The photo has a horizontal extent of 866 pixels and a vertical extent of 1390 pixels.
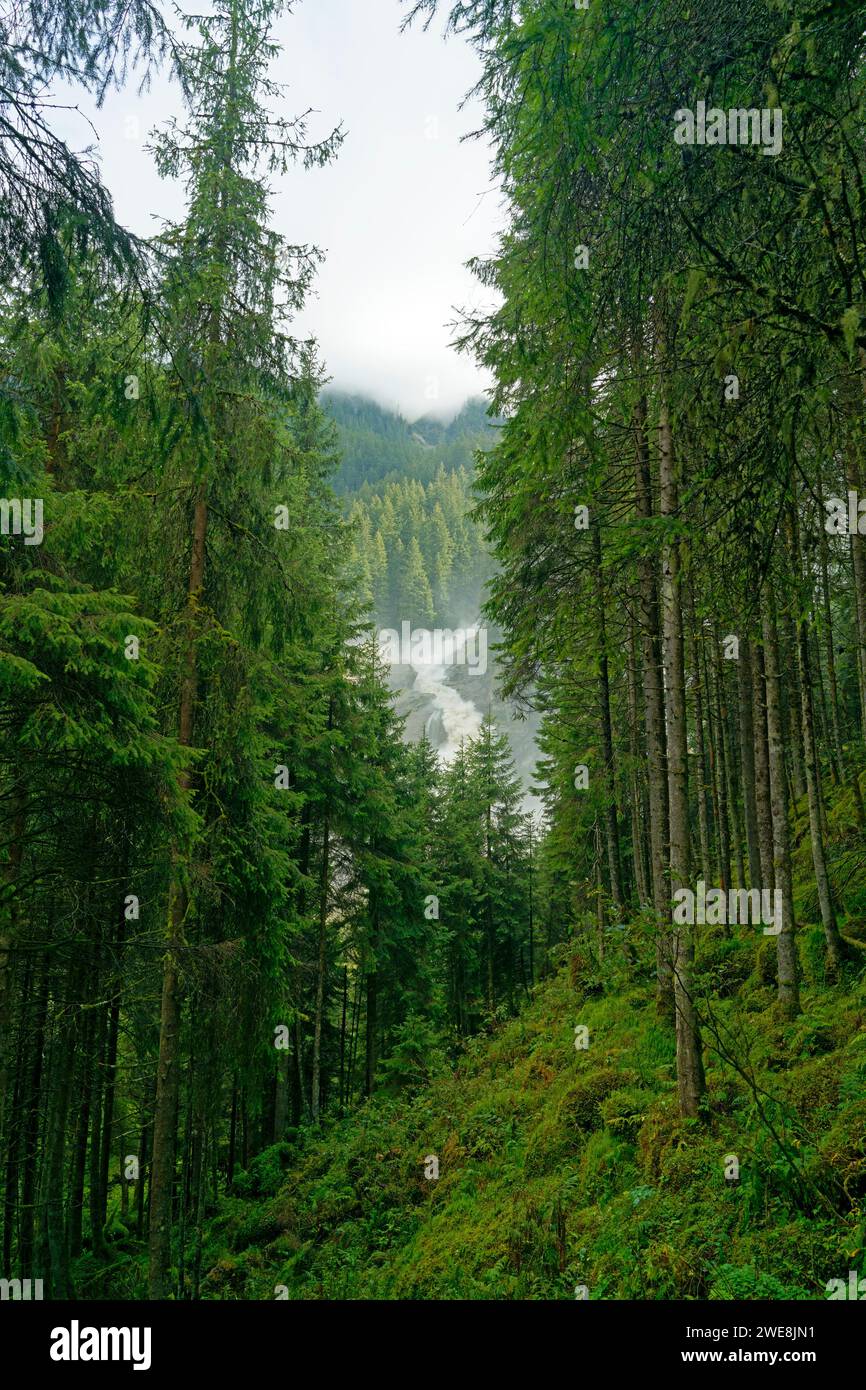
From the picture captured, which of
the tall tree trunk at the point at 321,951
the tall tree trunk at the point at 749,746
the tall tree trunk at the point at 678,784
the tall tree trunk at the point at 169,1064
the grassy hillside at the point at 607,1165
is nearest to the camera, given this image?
the grassy hillside at the point at 607,1165

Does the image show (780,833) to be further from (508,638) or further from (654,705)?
(508,638)

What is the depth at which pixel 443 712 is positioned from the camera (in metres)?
90.1

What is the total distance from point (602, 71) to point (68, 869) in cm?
814

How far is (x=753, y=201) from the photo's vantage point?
14.4 ft

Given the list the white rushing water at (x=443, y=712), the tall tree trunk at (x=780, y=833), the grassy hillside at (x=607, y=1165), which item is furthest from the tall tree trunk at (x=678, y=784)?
the white rushing water at (x=443, y=712)

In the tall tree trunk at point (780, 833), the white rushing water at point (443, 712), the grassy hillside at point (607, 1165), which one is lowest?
the grassy hillside at point (607, 1165)

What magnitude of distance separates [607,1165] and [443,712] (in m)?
82.6

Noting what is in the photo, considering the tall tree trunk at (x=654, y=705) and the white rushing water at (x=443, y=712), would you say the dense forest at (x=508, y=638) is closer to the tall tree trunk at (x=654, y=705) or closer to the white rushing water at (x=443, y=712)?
the tall tree trunk at (x=654, y=705)

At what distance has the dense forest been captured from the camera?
4.34 metres

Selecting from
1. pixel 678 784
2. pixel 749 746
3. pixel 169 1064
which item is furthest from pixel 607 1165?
pixel 749 746

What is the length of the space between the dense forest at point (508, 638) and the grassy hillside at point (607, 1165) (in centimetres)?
6

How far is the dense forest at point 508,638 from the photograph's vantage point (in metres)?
4.34
